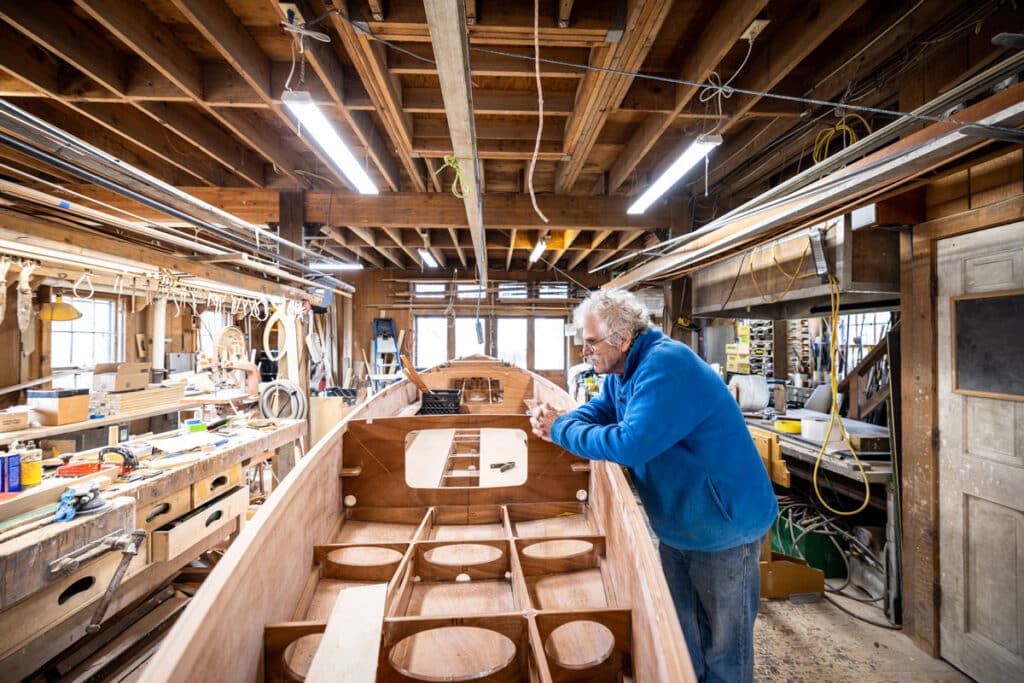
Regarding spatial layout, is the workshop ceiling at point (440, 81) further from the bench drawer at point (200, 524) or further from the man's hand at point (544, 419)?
the bench drawer at point (200, 524)

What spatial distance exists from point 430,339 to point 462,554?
8635mm

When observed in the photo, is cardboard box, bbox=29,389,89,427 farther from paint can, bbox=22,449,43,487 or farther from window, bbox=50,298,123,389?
window, bbox=50,298,123,389

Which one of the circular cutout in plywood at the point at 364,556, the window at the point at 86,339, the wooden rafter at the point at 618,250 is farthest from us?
the window at the point at 86,339

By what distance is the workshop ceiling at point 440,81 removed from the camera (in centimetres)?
224

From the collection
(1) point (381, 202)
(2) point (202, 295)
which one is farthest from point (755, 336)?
(2) point (202, 295)

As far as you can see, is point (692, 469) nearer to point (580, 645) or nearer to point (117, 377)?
point (580, 645)

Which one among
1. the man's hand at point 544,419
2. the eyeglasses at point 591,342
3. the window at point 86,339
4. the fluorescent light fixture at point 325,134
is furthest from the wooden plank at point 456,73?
the window at point 86,339

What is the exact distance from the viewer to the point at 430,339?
1027cm

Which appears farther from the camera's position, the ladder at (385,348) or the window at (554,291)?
the window at (554,291)

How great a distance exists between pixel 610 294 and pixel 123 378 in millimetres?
4939

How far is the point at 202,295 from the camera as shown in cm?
652

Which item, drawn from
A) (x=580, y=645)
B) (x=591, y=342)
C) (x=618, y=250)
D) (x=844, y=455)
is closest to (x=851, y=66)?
(x=844, y=455)

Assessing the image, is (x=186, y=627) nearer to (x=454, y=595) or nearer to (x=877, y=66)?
(x=454, y=595)

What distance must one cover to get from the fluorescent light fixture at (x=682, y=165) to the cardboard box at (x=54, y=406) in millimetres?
5148
